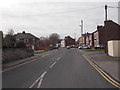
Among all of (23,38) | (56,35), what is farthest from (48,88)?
(56,35)

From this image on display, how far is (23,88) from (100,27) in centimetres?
7157

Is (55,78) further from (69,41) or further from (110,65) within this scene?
(69,41)

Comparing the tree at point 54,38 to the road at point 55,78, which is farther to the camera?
the tree at point 54,38

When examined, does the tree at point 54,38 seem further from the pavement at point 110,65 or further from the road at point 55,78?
the road at point 55,78

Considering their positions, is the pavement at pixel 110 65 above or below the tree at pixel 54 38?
below

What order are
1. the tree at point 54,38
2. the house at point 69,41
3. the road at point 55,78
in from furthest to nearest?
1. the house at point 69,41
2. the tree at point 54,38
3. the road at point 55,78

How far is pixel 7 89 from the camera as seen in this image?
847 cm

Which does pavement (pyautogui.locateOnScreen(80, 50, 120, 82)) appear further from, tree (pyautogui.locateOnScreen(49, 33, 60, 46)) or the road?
tree (pyautogui.locateOnScreen(49, 33, 60, 46))

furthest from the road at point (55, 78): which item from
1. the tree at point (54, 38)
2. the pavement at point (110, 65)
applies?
the tree at point (54, 38)

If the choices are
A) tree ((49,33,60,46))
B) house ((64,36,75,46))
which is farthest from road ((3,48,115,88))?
house ((64,36,75,46))

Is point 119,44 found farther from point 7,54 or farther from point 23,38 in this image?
point 23,38

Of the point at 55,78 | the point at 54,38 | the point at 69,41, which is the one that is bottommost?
the point at 55,78

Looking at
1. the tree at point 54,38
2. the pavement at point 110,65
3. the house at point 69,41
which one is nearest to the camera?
the pavement at point 110,65

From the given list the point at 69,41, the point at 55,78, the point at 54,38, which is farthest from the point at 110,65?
the point at 69,41
